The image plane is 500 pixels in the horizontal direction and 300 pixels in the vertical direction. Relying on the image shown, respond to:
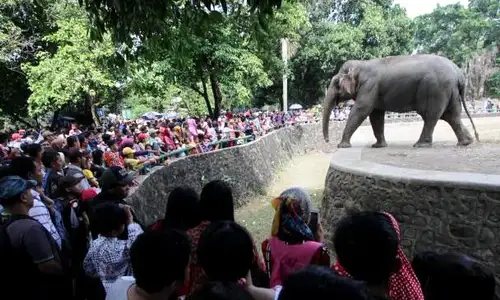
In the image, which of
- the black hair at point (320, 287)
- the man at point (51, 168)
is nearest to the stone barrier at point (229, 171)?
the man at point (51, 168)

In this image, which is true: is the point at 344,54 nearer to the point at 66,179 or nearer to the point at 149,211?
the point at 149,211

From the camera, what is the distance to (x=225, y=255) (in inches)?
81.2

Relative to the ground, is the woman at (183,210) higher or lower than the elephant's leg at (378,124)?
higher

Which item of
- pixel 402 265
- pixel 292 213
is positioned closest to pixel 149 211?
pixel 292 213

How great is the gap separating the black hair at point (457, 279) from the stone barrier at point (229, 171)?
15.5 feet

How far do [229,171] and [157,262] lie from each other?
10009 millimetres

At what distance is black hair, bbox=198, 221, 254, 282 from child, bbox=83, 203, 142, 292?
0.84 metres

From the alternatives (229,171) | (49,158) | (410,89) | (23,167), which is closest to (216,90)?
(229,171)

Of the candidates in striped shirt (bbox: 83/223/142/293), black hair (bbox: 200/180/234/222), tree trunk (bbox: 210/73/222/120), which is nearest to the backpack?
striped shirt (bbox: 83/223/142/293)

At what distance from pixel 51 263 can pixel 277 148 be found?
1498cm

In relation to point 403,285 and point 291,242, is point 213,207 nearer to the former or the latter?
point 291,242

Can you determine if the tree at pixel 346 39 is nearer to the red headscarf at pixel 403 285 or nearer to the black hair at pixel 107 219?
the black hair at pixel 107 219

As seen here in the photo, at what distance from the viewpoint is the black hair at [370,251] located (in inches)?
80.4

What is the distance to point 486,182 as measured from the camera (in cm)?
474
